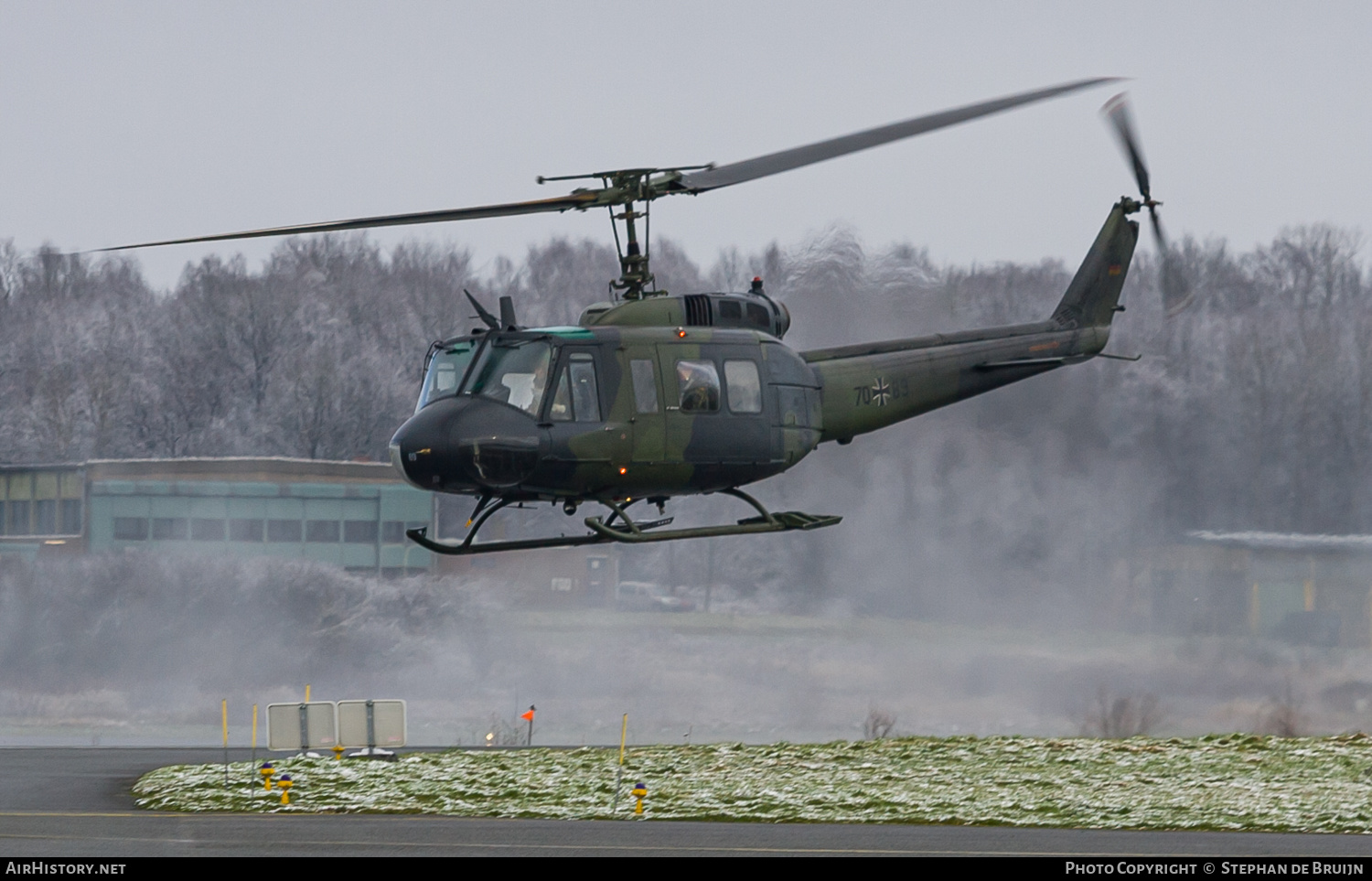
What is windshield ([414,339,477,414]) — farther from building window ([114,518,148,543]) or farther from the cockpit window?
building window ([114,518,148,543])

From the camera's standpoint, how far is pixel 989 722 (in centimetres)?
4234

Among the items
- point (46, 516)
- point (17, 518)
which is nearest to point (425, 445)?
point (46, 516)

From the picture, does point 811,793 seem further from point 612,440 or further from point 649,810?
point 612,440

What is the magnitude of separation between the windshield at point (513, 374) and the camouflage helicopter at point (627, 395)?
0.01 meters

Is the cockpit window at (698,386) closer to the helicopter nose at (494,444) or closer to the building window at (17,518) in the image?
the helicopter nose at (494,444)

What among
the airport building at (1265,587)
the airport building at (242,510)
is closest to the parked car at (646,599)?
the airport building at (242,510)

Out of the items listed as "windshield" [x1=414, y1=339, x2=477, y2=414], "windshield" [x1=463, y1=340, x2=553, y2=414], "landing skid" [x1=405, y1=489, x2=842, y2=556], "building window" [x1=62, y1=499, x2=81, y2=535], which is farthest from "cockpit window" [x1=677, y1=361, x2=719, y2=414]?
"building window" [x1=62, y1=499, x2=81, y2=535]

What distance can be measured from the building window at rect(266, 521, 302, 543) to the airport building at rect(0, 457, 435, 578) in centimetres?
3

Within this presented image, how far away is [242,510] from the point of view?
5253 cm

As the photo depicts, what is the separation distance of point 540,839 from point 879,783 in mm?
5760

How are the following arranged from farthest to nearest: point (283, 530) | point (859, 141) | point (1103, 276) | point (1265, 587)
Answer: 1. point (283, 530)
2. point (1265, 587)
3. point (1103, 276)
4. point (859, 141)

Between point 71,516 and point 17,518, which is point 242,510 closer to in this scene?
point 71,516

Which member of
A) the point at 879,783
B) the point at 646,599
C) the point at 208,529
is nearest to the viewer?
the point at 879,783

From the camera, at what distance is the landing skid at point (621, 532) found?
1883 cm
